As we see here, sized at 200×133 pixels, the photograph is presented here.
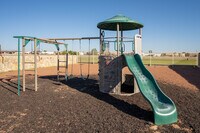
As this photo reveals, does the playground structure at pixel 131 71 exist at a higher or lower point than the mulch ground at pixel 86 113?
higher

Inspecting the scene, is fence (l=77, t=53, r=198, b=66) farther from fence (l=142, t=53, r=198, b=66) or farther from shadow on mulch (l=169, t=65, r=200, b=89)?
shadow on mulch (l=169, t=65, r=200, b=89)

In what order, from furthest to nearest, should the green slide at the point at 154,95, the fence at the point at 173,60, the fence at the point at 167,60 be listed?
the fence at the point at 167,60 < the fence at the point at 173,60 < the green slide at the point at 154,95

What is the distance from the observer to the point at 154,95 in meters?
7.07

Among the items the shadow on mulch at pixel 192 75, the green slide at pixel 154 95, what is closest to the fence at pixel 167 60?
the shadow on mulch at pixel 192 75

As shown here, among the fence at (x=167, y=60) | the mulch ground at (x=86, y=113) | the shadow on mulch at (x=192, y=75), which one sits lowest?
the mulch ground at (x=86, y=113)

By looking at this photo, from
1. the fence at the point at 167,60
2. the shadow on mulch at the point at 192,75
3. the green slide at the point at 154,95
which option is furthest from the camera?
the fence at the point at 167,60

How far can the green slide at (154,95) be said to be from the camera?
19.1 feet

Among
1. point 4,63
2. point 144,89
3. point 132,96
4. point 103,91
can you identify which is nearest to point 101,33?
point 103,91

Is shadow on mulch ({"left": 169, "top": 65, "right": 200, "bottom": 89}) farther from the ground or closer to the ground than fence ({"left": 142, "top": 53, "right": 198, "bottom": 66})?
closer to the ground

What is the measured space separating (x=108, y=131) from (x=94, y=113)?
147cm

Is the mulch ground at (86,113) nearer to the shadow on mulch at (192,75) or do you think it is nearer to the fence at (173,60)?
the shadow on mulch at (192,75)

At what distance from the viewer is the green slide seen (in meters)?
5.81

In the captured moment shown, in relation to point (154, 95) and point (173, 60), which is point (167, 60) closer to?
point (173, 60)

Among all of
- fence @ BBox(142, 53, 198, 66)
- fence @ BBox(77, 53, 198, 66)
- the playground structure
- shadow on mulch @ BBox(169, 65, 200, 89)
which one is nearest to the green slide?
the playground structure
